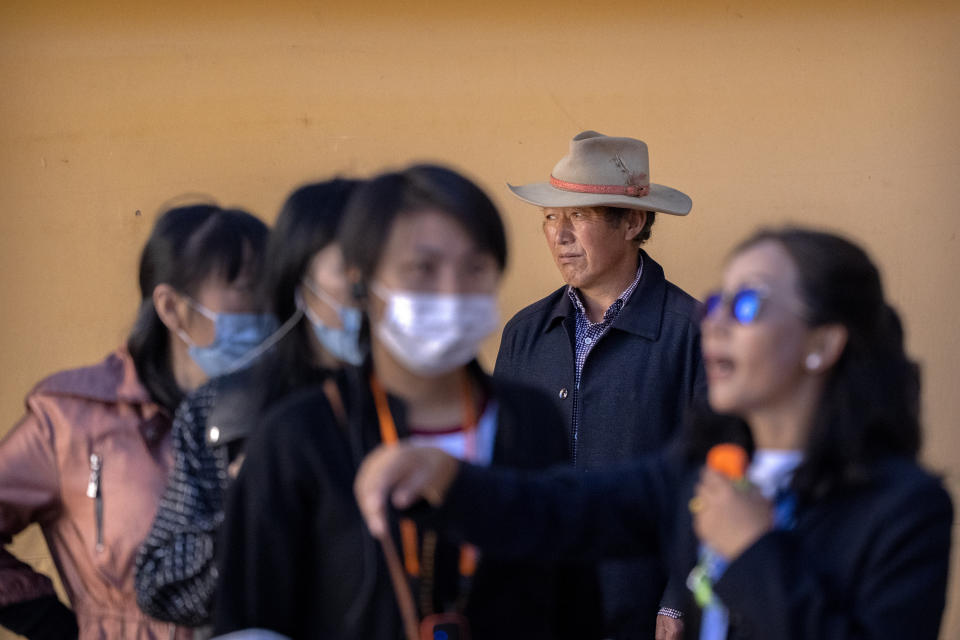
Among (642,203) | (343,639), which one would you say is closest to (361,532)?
(343,639)

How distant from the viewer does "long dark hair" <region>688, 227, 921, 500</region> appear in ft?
6.34

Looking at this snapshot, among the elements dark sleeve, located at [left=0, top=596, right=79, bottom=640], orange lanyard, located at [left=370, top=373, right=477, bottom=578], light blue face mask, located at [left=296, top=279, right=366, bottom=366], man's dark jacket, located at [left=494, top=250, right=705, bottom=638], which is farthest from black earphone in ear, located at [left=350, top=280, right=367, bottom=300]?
man's dark jacket, located at [left=494, top=250, right=705, bottom=638]

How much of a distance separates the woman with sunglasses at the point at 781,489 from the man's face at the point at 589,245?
1.85 metres

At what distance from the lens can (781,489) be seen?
6.50ft

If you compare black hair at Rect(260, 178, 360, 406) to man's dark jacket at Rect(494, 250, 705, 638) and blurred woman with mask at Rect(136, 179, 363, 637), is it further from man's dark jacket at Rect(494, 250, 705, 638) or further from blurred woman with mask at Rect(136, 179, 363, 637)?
man's dark jacket at Rect(494, 250, 705, 638)

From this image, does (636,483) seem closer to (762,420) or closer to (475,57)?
(762,420)

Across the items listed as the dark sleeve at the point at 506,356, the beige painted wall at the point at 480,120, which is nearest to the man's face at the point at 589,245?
the dark sleeve at the point at 506,356

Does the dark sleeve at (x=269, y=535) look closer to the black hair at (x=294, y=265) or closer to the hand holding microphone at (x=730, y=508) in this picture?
the black hair at (x=294, y=265)

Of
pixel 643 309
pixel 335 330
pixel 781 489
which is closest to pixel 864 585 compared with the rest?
pixel 781 489

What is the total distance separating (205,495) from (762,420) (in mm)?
1070

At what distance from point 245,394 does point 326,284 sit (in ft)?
0.88

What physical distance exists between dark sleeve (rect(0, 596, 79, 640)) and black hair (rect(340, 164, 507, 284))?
1.27 meters

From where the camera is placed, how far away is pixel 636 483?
218 centimetres

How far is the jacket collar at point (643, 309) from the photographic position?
3.82 metres
